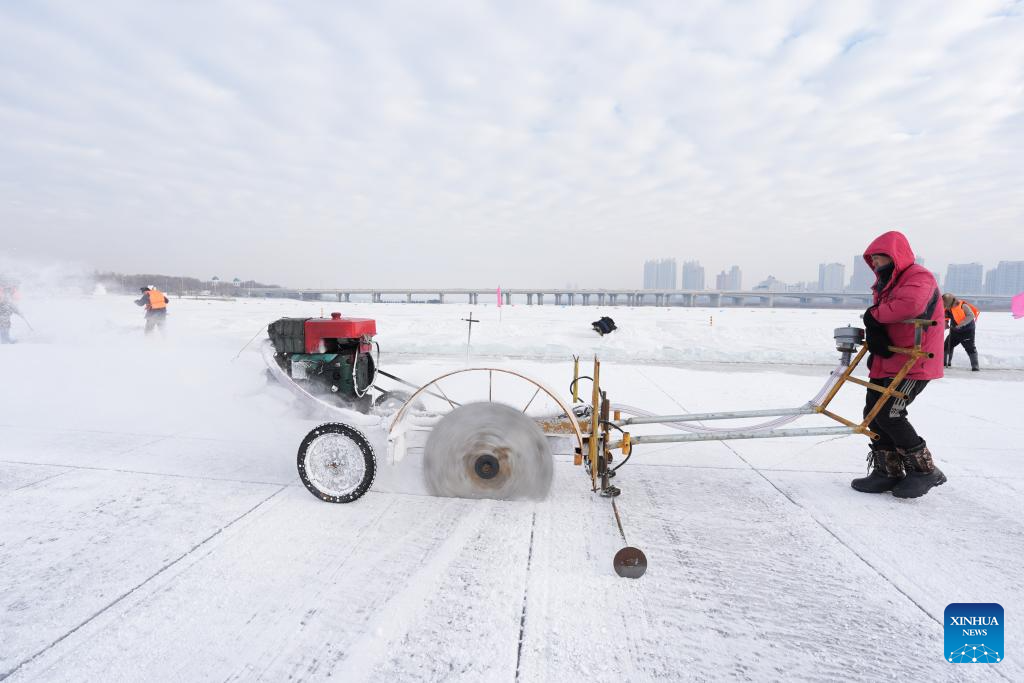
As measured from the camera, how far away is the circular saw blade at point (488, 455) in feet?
9.38

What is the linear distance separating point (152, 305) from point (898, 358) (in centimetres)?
1179

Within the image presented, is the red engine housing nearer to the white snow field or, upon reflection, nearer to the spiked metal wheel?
the white snow field

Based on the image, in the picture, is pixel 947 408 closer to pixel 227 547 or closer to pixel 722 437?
pixel 722 437

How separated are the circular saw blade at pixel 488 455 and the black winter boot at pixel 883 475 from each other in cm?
220

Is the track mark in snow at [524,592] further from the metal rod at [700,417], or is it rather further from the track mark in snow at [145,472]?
the track mark in snow at [145,472]

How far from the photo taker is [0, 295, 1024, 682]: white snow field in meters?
1.73

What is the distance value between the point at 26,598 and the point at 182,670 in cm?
97

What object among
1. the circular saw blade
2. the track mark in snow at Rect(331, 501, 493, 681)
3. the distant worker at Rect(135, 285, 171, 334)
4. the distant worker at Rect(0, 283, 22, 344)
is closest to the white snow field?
the track mark in snow at Rect(331, 501, 493, 681)

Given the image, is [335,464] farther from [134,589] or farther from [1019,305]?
[1019,305]

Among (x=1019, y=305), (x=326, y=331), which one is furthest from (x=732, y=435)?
(x=1019, y=305)

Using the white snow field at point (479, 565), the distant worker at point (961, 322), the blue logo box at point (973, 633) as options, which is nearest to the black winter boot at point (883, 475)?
the white snow field at point (479, 565)

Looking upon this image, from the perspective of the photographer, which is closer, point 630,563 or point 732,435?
point 630,563

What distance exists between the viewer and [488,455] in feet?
9.55

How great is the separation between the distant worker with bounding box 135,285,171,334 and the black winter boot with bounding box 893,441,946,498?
1181 centimetres
